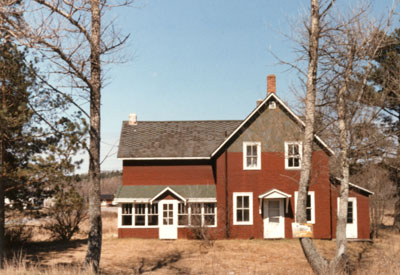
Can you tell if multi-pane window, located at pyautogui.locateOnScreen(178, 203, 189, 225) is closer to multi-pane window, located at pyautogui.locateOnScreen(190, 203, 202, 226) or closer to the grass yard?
multi-pane window, located at pyautogui.locateOnScreen(190, 203, 202, 226)

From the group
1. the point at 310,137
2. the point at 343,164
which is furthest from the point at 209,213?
the point at 310,137

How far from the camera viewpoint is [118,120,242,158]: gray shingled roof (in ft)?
86.0

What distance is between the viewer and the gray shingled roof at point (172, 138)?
2620 centimetres

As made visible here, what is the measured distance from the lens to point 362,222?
81.0 feet

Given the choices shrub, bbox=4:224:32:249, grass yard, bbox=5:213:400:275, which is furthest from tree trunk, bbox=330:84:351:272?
shrub, bbox=4:224:32:249

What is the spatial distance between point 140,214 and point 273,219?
26.8 ft

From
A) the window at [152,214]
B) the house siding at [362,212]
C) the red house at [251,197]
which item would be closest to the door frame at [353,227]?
the red house at [251,197]

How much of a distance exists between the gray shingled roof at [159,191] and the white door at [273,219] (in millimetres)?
3373

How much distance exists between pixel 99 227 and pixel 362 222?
18471 mm

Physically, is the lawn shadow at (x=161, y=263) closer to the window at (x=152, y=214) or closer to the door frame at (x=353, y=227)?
the window at (x=152, y=214)

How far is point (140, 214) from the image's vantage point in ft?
82.0

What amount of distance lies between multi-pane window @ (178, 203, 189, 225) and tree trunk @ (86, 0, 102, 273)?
42.9ft

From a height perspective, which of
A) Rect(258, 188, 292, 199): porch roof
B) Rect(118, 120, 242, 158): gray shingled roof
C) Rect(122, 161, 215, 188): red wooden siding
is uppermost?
Rect(118, 120, 242, 158): gray shingled roof

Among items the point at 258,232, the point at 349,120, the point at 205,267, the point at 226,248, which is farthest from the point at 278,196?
the point at 349,120
